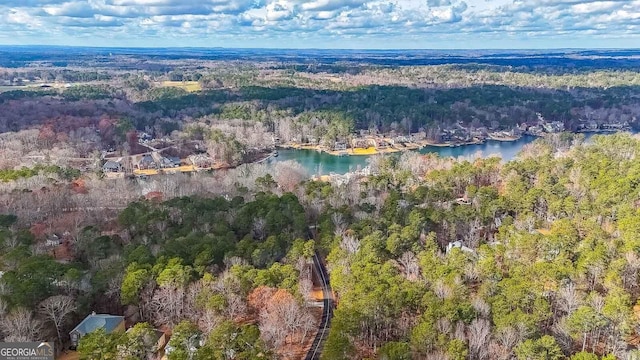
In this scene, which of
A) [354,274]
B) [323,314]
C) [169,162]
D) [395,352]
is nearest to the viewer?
[395,352]

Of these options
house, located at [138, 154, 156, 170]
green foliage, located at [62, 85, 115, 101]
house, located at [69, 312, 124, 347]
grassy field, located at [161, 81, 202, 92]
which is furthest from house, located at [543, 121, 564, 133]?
green foliage, located at [62, 85, 115, 101]

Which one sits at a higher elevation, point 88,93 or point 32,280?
point 88,93

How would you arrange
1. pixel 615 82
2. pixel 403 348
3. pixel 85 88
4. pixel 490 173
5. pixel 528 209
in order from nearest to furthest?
1. pixel 403 348
2. pixel 528 209
3. pixel 490 173
4. pixel 85 88
5. pixel 615 82

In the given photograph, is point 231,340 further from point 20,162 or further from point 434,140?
point 434,140

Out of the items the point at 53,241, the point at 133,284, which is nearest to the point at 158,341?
the point at 133,284

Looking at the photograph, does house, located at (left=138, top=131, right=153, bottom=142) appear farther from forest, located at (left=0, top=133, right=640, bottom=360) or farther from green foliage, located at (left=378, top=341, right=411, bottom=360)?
green foliage, located at (left=378, top=341, right=411, bottom=360)

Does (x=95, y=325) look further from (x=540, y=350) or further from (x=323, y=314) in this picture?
(x=540, y=350)

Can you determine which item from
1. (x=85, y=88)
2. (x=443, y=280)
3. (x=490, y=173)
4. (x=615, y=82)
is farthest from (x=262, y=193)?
(x=615, y=82)
